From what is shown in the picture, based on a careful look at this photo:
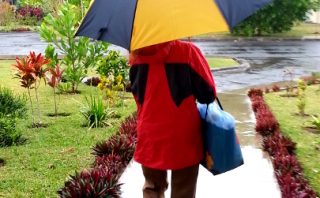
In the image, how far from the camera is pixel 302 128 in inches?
306

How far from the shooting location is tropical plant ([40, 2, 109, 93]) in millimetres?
10547

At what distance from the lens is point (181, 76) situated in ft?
10.6

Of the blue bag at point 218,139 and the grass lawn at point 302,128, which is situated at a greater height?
the blue bag at point 218,139

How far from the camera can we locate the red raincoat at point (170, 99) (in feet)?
10.6

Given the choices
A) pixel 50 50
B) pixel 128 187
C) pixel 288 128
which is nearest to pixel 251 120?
pixel 288 128

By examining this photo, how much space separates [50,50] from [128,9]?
766 cm

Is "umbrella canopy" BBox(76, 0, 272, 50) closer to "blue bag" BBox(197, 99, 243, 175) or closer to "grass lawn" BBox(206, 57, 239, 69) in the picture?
"blue bag" BBox(197, 99, 243, 175)

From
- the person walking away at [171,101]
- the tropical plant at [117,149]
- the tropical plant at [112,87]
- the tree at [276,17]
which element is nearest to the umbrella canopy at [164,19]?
the person walking away at [171,101]

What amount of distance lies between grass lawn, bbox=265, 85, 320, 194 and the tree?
13.3 meters

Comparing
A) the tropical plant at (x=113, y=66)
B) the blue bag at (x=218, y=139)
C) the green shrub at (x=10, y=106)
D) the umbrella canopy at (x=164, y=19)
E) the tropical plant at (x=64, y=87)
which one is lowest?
the tropical plant at (x=64, y=87)

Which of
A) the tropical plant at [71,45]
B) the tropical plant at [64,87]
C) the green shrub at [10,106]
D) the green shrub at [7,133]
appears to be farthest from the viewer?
the tropical plant at [64,87]

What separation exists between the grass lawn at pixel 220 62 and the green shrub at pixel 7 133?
9.34 meters

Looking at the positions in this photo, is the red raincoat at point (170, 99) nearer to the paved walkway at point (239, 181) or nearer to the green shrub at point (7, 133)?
the paved walkway at point (239, 181)

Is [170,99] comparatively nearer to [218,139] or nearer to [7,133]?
[218,139]
